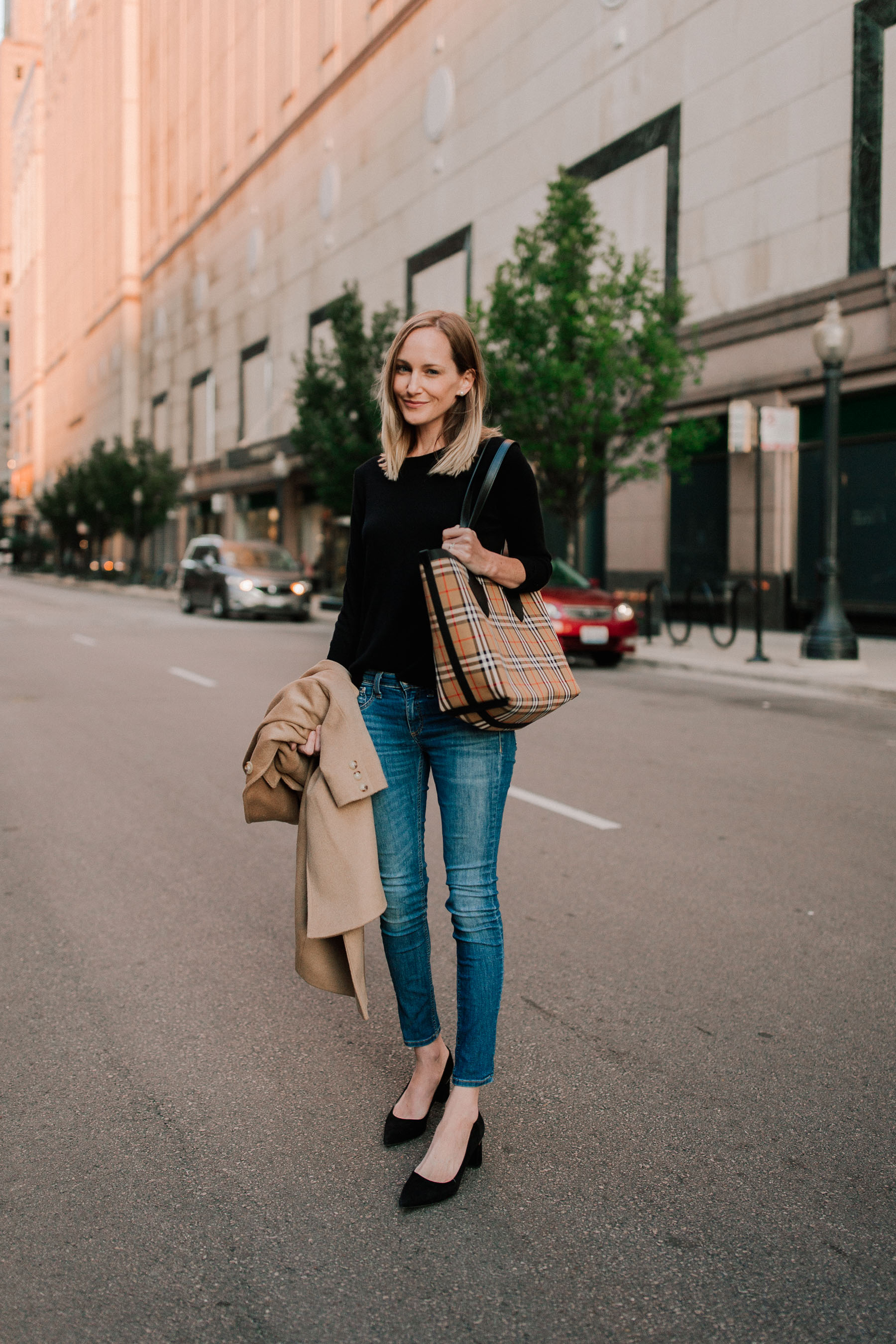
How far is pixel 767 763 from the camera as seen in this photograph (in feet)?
28.5

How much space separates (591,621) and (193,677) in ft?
17.1

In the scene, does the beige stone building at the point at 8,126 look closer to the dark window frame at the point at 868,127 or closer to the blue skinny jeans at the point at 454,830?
the dark window frame at the point at 868,127

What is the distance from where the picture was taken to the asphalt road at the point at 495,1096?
237cm

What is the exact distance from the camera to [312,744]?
9.39ft

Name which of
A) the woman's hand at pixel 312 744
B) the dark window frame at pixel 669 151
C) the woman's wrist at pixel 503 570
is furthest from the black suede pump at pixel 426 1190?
the dark window frame at pixel 669 151

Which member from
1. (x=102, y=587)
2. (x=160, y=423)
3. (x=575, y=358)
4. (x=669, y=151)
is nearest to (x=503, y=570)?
(x=575, y=358)

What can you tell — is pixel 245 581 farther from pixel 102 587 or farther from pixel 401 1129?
pixel 102 587

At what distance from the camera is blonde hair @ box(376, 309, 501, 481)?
9.30ft

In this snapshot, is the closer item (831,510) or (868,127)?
(831,510)

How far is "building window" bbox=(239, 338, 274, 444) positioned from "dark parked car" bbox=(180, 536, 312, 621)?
65.2ft

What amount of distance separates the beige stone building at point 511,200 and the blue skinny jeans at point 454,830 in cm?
1800

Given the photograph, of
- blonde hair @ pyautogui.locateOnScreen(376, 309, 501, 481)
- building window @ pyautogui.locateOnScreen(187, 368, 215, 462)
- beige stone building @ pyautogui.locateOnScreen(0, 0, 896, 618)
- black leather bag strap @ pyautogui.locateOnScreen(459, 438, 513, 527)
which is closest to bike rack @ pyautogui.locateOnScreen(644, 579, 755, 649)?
beige stone building @ pyautogui.locateOnScreen(0, 0, 896, 618)

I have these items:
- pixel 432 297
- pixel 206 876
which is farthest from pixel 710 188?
→ pixel 206 876

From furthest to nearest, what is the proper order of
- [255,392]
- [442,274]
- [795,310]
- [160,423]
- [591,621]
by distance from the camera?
[160,423]
[255,392]
[442,274]
[795,310]
[591,621]
